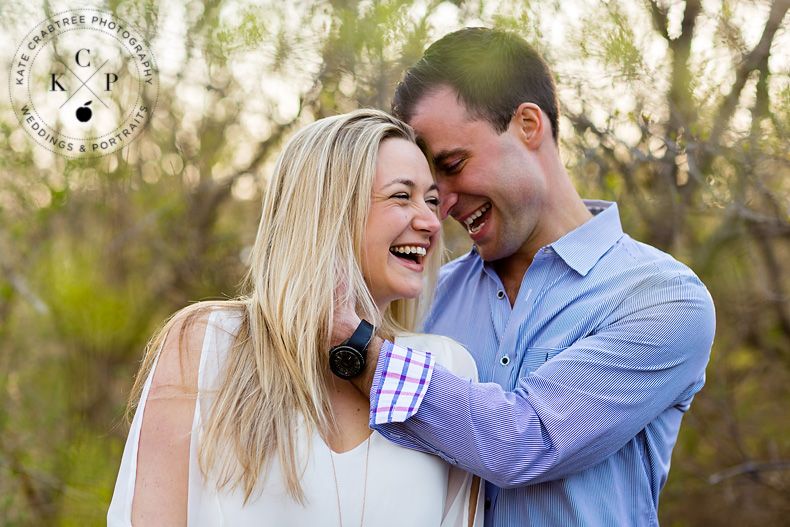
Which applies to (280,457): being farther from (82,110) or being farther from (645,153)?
(82,110)

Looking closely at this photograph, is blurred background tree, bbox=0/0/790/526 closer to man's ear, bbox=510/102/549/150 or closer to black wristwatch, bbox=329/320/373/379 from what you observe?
man's ear, bbox=510/102/549/150

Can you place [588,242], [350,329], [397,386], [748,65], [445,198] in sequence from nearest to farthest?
[397,386], [350,329], [588,242], [445,198], [748,65]

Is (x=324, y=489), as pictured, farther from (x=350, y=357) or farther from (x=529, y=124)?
(x=529, y=124)

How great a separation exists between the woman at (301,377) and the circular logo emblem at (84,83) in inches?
99.2

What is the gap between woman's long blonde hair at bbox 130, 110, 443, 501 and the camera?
1.84m

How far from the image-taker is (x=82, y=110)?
14.0 ft

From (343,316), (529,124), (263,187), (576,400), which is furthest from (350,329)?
(263,187)

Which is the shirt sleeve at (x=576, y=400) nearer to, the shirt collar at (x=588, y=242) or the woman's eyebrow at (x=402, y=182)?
the shirt collar at (x=588, y=242)

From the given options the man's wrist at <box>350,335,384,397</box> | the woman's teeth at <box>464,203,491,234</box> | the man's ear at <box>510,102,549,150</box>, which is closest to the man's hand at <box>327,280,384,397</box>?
the man's wrist at <box>350,335,384,397</box>

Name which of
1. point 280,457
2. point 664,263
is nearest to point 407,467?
point 280,457

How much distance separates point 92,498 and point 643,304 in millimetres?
3722

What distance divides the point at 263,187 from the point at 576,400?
10.8ft

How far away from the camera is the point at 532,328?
7.08 ft

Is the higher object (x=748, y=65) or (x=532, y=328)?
(x=748, y=65)
